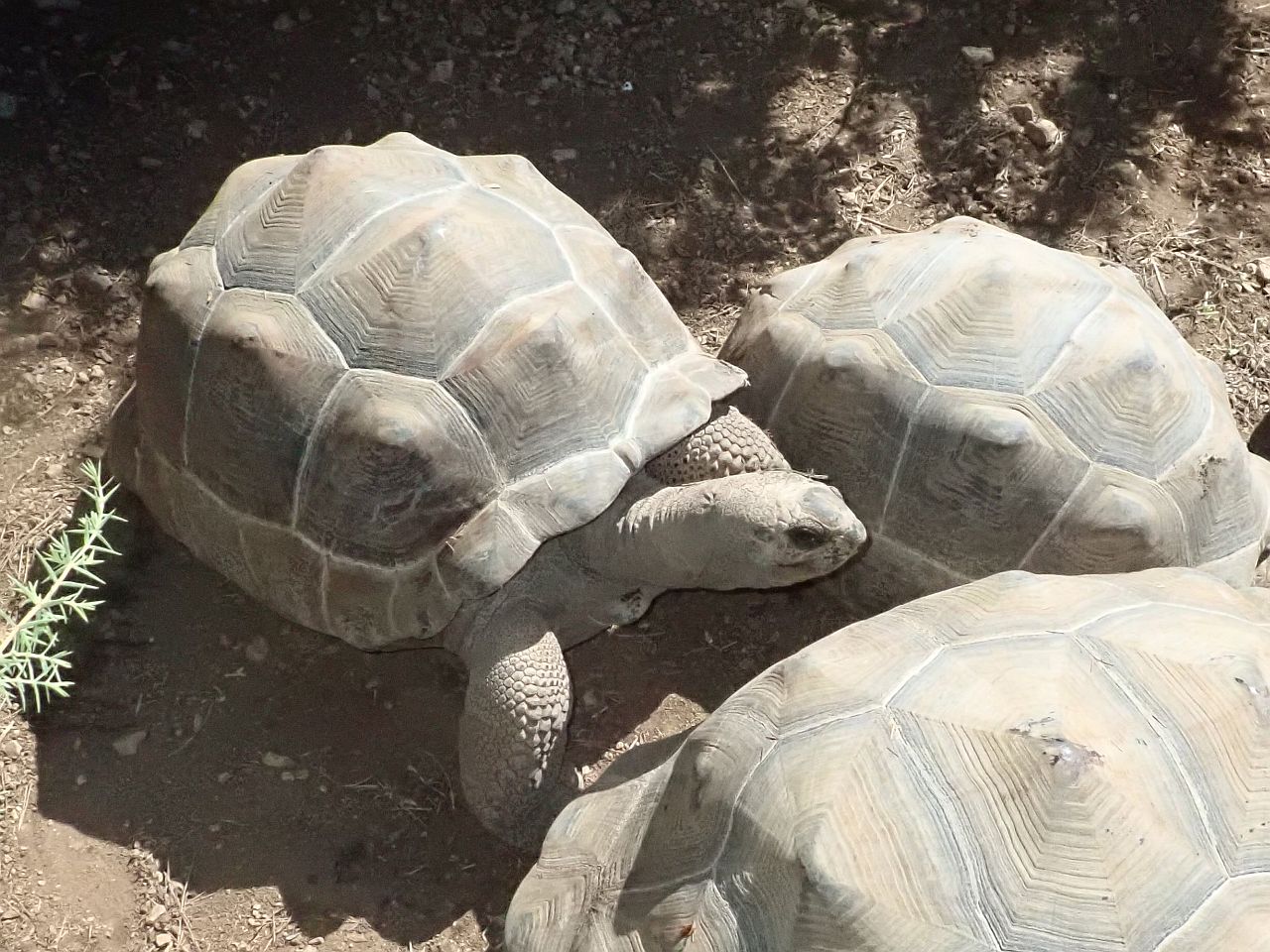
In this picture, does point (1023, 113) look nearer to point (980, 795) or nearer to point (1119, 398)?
point (1119, 398)

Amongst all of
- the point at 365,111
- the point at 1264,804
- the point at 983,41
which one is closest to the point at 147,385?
the point at 365,111

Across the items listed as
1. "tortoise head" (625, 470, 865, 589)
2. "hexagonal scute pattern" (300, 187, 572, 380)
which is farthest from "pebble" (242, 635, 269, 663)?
"tortoise head" (625, 470, 865, 589)

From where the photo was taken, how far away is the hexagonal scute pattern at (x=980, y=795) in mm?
2018

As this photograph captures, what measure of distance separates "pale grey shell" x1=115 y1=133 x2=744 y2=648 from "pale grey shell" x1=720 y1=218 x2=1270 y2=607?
38 cm

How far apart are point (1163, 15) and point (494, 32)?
113 inches

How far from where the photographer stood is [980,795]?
6.84 feet

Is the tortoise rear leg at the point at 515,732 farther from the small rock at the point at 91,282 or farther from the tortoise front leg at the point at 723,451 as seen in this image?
the small rock at the point at 91,282

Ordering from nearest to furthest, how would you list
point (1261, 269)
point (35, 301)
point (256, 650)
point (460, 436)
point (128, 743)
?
point (460, 436) < point (128, 743) < point (256, 650) < point (35, 301) < point (1261, 269)

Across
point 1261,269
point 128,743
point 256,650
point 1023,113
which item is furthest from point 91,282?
point 1261,269

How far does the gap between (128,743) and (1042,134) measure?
399cm

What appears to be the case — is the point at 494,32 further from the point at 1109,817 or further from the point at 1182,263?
the point at 1109,817

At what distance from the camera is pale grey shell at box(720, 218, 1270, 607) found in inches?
113

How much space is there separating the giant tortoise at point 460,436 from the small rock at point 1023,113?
7.06 feet

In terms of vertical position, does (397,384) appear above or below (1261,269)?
below
